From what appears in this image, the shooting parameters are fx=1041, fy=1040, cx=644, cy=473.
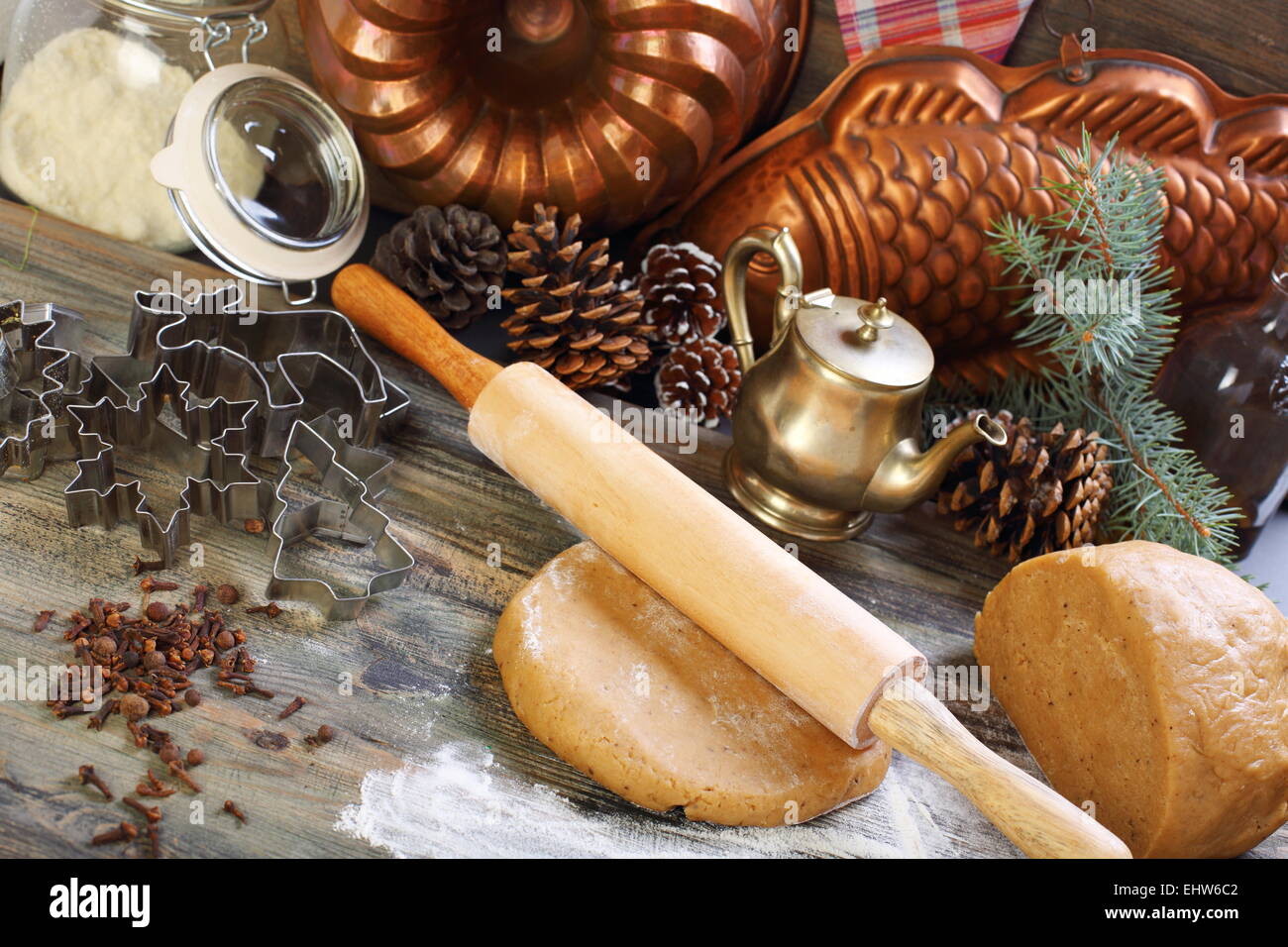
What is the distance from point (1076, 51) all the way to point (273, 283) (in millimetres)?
1005

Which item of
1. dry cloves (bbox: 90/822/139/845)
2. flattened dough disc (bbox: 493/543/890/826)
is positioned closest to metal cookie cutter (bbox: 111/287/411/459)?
flattened dough disc (bbox: 493/543/890/826)

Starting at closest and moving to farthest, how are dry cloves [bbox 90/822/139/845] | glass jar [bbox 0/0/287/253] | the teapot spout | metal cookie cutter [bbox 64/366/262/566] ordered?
dry cloves [bbox 90/822/139/845] < metal cookie cutter [bbox 64/366/262/566] < the teapot spout < glass jar [bbox 0/0/287/253]

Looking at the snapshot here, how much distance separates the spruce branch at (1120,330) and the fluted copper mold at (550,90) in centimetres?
36

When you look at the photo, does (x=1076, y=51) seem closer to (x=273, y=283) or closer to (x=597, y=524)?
(x=597, y=524)

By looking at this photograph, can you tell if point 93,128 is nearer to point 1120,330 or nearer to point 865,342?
point 865,342

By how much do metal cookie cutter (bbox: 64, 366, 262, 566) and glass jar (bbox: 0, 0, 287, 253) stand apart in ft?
1.12

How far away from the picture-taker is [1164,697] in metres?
0.81

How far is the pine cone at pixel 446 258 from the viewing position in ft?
4.01

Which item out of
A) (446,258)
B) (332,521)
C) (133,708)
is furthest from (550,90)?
(133,708)

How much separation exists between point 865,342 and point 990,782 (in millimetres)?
440

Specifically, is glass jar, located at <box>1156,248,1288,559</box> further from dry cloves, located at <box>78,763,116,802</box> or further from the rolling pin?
dry cloves, located at <box>78,763,116,802</box>

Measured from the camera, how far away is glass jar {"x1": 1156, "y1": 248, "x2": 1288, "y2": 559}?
1.12 meters

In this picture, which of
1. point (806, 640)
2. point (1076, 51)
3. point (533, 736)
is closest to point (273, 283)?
point (533, 736)

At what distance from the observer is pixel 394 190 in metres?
1.46
